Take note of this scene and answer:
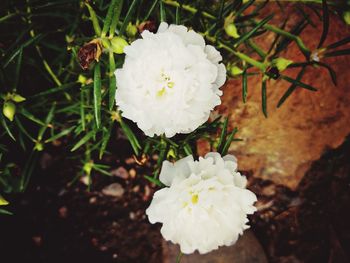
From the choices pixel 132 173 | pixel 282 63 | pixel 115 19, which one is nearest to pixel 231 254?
pixel 132 173

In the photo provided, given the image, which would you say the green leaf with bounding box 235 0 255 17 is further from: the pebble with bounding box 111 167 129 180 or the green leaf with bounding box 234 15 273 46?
the pebble with bounding box 111 167 129 180

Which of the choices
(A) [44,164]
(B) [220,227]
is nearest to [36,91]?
(A) [44,164]

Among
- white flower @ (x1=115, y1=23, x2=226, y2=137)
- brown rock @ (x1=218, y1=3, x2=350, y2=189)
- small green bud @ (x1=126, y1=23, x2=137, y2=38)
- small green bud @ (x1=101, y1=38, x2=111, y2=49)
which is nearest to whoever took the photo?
white flower @ (x1=115, y1=23, x2=226, y2=137)

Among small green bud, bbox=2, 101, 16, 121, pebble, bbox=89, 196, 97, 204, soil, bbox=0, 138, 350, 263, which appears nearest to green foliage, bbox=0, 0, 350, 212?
small green bud, bbox=2, 101, 16, 121

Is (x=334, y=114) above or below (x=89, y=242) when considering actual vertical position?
above

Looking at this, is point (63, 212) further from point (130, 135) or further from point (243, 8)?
point (243, 8)

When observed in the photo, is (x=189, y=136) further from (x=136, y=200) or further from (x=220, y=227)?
(x=136, y=200)
